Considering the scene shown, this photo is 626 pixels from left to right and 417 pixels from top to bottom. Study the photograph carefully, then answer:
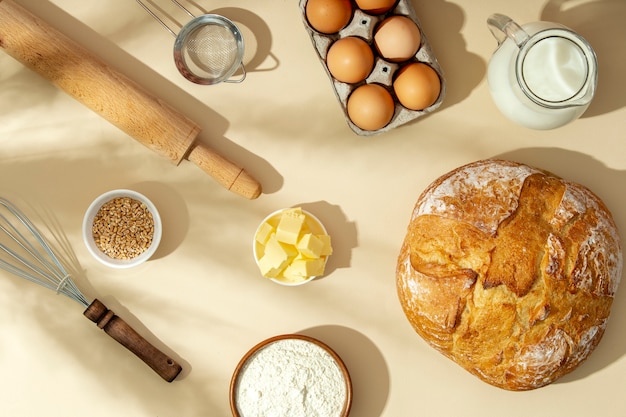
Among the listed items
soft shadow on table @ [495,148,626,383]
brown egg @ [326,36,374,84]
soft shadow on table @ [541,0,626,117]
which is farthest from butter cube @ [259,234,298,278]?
soft shadow on table @ [541,0,626,117]

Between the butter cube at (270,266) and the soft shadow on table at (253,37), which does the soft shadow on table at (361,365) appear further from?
the soft shadow on table at (253,37)

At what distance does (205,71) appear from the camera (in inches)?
54.5

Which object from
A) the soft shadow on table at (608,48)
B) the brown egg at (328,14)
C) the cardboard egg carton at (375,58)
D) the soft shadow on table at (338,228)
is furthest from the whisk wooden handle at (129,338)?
the soft shadow on table at (608,48)

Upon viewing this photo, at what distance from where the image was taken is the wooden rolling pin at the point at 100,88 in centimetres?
130

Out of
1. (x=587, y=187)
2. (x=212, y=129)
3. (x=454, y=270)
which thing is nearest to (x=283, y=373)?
(x=454, y=270)

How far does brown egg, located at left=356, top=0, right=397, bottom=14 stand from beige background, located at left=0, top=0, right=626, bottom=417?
0.48ft

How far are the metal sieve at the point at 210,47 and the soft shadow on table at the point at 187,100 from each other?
0.06m

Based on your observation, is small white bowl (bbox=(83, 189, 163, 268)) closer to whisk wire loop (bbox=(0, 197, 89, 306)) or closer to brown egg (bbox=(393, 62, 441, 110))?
whisk wire loop (bbox=(0, 197, 89, 306))

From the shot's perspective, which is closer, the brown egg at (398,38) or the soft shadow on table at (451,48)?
the brown egg at (398,38)

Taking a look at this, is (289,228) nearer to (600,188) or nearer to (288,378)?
(288,378)

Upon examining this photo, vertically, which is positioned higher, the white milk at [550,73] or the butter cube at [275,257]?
the white milk at [550,73]

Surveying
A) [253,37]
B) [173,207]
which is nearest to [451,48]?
[253,37]

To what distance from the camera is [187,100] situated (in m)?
1.40

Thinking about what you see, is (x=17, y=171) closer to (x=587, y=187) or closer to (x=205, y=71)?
(x=205, y=71)
